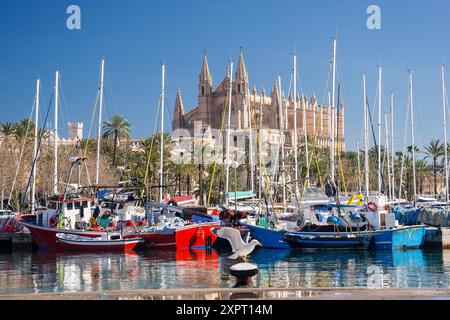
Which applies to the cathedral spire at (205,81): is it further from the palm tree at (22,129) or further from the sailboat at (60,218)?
the sailboat at (60,218)

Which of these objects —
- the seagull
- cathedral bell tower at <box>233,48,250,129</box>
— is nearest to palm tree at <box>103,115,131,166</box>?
the seagull

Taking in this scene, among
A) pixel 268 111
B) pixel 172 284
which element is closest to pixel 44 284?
pixel 172 284

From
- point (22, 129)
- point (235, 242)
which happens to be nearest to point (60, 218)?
point (235, 242)

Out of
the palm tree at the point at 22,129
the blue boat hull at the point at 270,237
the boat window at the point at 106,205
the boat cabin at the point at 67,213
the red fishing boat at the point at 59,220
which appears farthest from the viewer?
the palm tree at the point at 22,129

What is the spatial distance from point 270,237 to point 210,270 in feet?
38.2

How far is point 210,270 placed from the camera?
2833 cm

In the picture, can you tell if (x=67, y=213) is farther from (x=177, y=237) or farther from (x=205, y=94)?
(x=205, y=94)

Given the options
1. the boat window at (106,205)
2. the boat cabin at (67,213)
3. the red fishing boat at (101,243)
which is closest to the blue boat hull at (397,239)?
the red fishing boat at (101,243)

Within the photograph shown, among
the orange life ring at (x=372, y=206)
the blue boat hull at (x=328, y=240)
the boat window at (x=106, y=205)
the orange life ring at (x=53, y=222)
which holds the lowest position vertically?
the blue boat hull at (x=328, y=240)

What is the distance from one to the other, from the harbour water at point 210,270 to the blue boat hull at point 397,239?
67 centimetres

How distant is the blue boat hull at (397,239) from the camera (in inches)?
1474

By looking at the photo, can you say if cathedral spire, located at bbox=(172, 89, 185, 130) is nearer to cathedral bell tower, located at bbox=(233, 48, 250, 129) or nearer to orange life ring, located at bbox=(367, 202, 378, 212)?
cathedral bell tower, located at bbox=(233, 48, 250, 129)

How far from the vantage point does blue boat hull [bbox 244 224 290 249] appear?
39250 mm

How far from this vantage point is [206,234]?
4044 cm
